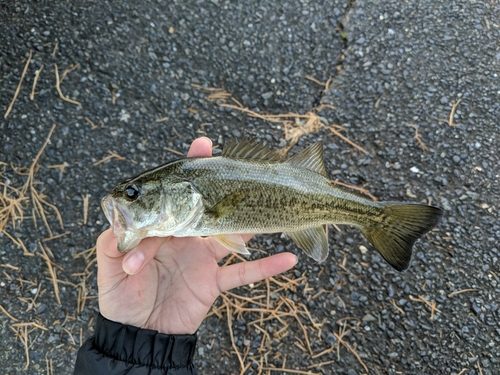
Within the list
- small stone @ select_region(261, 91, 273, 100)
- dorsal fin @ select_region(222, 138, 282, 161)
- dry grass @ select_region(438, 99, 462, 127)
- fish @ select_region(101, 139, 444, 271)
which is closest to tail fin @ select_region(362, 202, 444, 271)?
fish @ select_region(101, 139, 444, 271)

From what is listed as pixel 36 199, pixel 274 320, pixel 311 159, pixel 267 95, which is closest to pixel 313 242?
pixel 311 159

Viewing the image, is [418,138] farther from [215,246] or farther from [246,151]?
[215,246]

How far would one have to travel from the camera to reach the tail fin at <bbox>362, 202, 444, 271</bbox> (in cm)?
280

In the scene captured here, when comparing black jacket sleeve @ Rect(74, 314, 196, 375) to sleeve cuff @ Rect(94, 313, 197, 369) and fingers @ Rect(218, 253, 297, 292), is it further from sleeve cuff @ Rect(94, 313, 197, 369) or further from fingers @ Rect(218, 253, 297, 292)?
fingers @ Rect(218, 253, 297, 292)

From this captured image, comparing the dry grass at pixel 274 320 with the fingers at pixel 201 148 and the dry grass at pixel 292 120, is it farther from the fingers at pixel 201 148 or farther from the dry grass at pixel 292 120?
the dry grass at pixel 292 120

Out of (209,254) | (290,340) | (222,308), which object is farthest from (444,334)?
(209,254)

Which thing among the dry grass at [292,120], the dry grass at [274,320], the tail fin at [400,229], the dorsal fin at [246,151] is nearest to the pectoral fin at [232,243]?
the dorsal fin at [246,151]

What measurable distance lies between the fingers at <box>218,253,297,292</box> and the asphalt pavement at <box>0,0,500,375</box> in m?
0.90

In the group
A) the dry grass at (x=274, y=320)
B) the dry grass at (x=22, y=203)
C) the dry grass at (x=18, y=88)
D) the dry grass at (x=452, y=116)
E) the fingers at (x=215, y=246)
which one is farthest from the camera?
the dry grass at (x=452, y=116)

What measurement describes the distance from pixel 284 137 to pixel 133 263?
2.27 m

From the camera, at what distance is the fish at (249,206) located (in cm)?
251

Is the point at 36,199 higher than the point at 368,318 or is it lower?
higher

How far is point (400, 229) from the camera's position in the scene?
2859 millimetres

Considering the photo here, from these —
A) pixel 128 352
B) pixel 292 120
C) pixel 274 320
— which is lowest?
pixel 274 320
